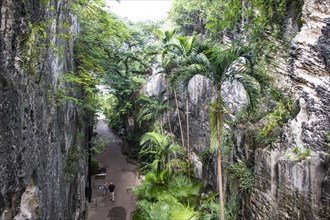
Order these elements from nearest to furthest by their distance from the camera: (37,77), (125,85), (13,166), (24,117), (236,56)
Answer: (13,166) < (24,117) < (37,77) < (236,56) < (125,85)

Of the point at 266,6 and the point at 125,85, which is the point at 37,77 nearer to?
the point at 266,6

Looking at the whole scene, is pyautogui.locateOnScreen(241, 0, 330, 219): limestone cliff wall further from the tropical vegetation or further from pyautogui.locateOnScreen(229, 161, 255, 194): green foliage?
the tropical vegetation

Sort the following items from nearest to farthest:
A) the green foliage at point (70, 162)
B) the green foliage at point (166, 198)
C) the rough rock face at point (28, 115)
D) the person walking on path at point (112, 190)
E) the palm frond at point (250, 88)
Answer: the rough rock face at point (28, 115)
the palm frond at point (250, 88)
the green foliage at point (166, 198)
the green foliage at point (70, 162)
the person walking on path at point (112, 190)

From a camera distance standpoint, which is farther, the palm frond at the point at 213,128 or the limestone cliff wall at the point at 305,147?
the palm frond at the point at 213,128

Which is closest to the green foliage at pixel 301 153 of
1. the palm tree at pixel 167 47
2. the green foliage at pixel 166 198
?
the green foliage at pixel 166 198

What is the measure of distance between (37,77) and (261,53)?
18.7 ft

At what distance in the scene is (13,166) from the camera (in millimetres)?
2959

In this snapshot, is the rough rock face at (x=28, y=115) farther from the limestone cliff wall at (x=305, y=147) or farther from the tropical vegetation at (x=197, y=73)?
the limestone cliff wall at (x=305, y=147)

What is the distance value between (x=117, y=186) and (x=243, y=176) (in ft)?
31.0

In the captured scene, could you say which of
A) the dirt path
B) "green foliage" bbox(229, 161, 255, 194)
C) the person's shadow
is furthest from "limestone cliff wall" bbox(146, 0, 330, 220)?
the dirt path

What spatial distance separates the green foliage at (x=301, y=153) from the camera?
4.63 metres

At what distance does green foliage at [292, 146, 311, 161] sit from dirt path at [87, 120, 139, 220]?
793cm

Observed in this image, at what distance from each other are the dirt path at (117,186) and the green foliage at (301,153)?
26.0 ft

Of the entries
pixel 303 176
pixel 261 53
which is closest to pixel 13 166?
pixel 303 176
